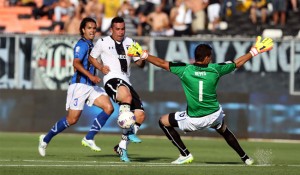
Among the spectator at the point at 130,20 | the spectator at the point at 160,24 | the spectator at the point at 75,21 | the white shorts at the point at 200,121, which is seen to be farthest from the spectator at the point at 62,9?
the white shorts at the point at 200,121

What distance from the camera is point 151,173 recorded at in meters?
13.9

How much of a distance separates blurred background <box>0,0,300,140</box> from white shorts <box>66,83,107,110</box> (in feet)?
25.9

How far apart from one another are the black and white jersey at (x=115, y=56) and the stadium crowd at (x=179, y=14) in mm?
12006

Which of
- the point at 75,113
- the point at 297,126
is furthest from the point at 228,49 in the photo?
the point at 75,113

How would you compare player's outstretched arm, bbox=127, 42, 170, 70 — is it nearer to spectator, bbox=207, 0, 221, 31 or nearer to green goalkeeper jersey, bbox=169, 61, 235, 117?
green goalkeeper jersey, bbox=169, 61, 235, 117

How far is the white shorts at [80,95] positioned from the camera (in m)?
18.4

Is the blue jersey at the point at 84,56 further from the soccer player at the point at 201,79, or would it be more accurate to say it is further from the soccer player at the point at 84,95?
the soccer player at the point at 201,79

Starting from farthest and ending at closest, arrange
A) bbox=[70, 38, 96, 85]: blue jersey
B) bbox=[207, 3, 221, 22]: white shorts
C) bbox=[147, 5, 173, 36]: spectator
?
bbox=[147, 5, 173, 36]: spectator
bbox=[207, 3, 221, 22]: white shorts
bbox=[70, 38, 96, 85]: blue jersey

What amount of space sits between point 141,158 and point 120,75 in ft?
5.50

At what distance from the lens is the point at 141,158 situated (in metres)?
17.9

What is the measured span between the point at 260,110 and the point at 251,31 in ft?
13.2

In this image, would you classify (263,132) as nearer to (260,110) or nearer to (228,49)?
(260,110)

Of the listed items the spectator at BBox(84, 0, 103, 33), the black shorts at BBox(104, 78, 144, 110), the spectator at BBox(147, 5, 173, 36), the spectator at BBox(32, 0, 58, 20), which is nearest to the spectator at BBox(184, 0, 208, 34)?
the spectator at BBox(147, 5, 173, 36)

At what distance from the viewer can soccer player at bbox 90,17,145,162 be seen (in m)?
16.9
